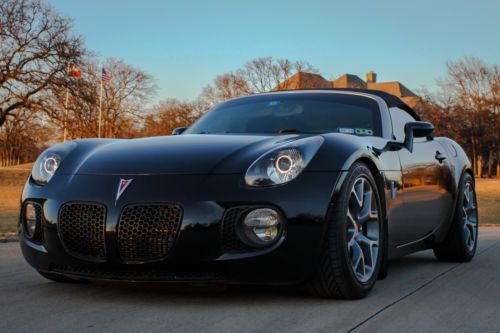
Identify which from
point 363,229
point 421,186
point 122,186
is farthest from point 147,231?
point 421,186

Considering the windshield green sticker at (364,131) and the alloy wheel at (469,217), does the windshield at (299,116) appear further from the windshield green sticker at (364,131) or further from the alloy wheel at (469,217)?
the alloy wheel at (469,217)

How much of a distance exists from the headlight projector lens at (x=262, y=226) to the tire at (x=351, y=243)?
30cm

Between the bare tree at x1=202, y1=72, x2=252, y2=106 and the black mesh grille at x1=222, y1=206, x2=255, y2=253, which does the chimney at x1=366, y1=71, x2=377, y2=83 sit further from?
the black mesh grille at x1=222, y1=206, x2=255, y2=253

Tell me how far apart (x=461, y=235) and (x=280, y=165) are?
2.83 metres

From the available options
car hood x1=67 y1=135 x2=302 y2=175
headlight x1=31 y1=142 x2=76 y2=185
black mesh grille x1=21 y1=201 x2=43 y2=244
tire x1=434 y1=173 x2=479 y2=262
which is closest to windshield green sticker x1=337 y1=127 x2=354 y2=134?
car hood x1=67 y1=135 x2=302 y2=175

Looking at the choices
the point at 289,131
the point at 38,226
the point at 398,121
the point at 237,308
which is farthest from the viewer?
the point at 398,121

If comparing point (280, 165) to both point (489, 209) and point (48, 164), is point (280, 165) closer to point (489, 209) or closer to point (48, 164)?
point (48, 164)

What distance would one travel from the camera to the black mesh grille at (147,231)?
3191 mm

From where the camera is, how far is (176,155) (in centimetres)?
357

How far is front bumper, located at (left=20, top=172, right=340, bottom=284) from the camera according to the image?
319 cm

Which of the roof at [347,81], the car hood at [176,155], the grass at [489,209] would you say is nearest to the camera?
the car hood at [176,155]

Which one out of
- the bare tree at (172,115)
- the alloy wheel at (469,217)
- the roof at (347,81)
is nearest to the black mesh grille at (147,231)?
the alloy wheel at (469,217)

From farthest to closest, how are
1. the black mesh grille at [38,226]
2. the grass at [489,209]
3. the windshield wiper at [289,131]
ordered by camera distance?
the grass at [489,209] → the windshield wiper at [289,131] → the black mesh grille at [38,226]

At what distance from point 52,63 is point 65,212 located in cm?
3026
